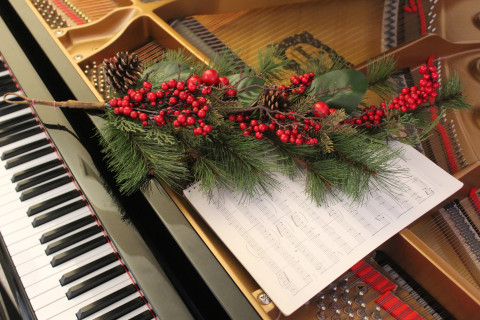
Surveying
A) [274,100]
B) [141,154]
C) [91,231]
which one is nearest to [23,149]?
[91,231]

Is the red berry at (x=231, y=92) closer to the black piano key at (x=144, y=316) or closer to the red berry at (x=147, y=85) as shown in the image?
the red berry at (x=147, y=85)

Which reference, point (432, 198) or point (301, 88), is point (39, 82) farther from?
point (432, 198)

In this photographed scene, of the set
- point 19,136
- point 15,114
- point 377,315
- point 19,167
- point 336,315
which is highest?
point 15,114

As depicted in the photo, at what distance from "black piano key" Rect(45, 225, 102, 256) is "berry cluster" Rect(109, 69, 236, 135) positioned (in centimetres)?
51

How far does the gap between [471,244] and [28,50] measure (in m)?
2.24

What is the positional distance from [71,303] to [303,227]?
2.76 feet

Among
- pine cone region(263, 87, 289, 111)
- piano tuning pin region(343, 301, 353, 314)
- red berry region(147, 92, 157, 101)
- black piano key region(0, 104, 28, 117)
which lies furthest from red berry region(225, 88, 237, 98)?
black piano key region(0, 104, 28, 117)

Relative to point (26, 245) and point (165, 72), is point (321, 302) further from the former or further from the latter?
point (26, 245)

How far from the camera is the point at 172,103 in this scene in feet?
4.35

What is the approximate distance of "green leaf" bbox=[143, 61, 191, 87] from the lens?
1.46m

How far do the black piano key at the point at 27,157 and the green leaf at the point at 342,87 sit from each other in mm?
1161

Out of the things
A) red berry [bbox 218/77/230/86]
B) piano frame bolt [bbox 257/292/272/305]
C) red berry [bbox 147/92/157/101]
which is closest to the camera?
piano frame bolt [bbox 257/292/272/305]

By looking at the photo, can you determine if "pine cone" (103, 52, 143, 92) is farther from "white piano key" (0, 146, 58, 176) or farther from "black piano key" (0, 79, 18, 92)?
"black piano key" (0, 79, 18, 92)

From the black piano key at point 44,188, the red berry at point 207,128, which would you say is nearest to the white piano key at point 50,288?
the black piano key at point 44,188
